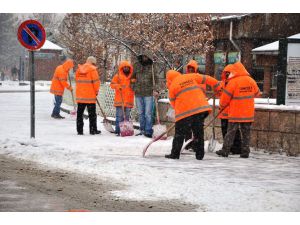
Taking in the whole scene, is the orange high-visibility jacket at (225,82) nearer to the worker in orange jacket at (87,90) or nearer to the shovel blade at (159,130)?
the shovel blade at (159,130)

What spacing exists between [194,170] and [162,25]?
27.6ft

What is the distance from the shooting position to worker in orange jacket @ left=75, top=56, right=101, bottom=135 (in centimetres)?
1189

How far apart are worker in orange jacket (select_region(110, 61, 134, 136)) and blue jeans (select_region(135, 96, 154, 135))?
335 mm

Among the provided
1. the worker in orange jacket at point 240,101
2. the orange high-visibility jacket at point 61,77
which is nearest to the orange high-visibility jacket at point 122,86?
the worker in orange jacket at point 240,101

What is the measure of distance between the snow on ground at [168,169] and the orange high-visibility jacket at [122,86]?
2.34 ft

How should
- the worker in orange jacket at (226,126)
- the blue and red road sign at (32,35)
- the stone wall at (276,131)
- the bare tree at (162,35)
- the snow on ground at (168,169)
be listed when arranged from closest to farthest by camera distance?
the snow on ground at (168,169) < the stone wall at (276,131) < the worker in orange jacket at (226,126) < the blue and red road sign at (32,35) < the bare tree at (162,35)

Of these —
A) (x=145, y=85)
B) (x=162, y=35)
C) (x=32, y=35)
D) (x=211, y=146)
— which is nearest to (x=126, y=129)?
(x=145, y=85)

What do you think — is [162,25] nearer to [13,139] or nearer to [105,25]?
[105,25]

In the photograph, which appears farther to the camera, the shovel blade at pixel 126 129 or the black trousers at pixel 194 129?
the shovel blade at pixel 126 129

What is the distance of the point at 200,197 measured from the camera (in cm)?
653

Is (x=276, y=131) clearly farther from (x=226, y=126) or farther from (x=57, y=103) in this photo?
(x=57, y=103)

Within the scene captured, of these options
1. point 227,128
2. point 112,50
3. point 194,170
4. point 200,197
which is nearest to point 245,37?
point 112,50

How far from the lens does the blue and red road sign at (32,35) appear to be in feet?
32.4

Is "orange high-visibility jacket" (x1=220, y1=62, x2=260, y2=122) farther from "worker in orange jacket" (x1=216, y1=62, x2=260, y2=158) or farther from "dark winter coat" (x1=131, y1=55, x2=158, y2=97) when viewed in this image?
"dark winter coat" (x1=131, y1=55, x2=158, y2=97)
